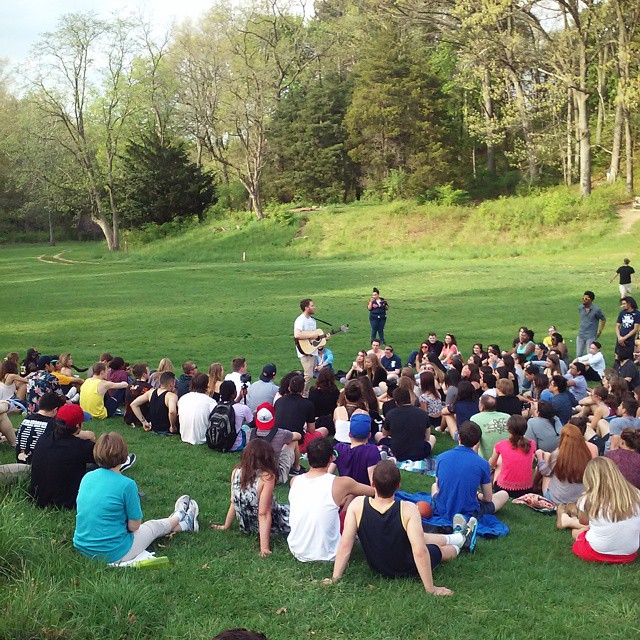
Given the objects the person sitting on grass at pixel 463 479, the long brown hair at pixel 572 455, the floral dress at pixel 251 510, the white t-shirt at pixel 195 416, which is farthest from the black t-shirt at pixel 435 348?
the floral dress at pixel 251 510

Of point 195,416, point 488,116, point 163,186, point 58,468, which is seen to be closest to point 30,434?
point 58,468

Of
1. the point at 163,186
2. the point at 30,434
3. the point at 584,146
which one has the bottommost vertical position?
the point at 30,434

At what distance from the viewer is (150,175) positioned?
55125 mm

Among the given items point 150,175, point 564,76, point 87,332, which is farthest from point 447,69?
point 87,332

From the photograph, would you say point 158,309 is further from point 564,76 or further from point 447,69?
point 447,69

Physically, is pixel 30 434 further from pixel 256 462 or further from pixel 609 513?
pixel 609 513

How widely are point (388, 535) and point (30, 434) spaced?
12.7ft

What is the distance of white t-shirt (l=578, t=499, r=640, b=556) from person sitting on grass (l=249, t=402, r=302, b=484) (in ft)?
10.4

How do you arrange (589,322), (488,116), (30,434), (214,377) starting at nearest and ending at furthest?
1. (30,434)
2. (214,377)
3. (589,322)
4. (488,116)

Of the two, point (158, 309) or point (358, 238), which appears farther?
point (358, 238)

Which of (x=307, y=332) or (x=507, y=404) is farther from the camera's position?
(x=307, y=332)

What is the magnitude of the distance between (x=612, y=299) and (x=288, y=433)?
1837cm

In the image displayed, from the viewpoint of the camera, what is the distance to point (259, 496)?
6.35 meters

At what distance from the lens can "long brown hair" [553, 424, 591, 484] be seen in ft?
23.7
